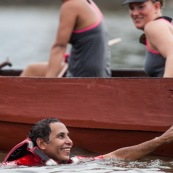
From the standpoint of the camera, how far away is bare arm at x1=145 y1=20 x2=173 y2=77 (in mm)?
7141

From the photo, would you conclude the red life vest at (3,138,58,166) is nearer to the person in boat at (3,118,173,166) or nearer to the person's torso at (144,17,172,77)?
the person in boat at (3,118,173,166)

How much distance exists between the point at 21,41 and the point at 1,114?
17.5 meters

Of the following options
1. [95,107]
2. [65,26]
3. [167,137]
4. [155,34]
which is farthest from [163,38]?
[65,26]

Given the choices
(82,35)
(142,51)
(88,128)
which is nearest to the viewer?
(88,128)

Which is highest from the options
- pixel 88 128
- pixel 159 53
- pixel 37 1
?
pixel 159 53

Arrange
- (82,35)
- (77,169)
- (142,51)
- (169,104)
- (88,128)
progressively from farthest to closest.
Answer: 1. (142,51)
2. (82,35)
3. (88,128)
4. (169,104)
5. (77,169)

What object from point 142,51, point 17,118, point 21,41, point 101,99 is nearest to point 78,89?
point 101,99

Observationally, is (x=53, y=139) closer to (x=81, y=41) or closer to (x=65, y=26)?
(x=65, y=26)

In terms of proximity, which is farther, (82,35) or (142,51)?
(142,51)

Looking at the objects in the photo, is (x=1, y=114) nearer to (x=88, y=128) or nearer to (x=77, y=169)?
(x=88, y=128)

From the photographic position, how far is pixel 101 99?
7426 mm

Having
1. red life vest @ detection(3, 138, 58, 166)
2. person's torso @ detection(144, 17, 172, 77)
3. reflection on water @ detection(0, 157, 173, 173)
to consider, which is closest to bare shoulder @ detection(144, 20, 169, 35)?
person's torso @ detection(144, 17, 172, 77)

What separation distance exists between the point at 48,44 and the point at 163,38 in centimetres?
1754

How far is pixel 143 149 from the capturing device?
22.0 feet
